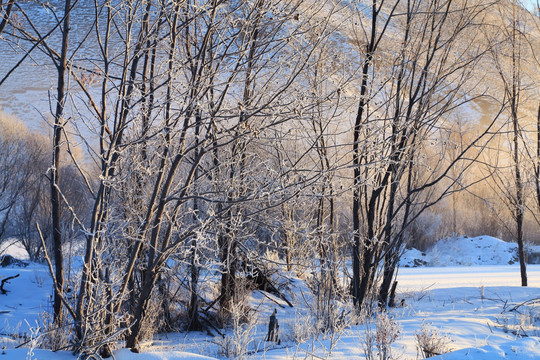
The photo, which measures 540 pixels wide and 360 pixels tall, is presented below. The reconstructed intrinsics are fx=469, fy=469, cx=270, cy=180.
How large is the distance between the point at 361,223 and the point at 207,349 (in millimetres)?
2730

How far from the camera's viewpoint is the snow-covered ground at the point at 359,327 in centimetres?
364

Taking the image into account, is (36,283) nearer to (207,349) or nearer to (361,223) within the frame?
(207,349)

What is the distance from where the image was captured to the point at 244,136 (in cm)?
371

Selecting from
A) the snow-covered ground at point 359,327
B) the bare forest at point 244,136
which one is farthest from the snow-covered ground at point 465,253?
the bare forest at point 244,136

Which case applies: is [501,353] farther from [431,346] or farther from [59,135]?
[59,135]

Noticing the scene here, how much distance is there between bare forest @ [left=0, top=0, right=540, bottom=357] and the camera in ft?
11.9

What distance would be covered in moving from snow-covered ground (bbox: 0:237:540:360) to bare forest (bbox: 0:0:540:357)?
0.34m

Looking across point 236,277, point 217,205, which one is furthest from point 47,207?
point 217,205

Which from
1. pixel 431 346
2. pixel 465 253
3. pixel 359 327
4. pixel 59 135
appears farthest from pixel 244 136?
pixel 465 253

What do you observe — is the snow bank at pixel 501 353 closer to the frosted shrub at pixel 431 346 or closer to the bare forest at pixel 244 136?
the frosted shrub at pixel 431 346

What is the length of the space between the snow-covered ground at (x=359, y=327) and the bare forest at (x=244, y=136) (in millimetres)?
344

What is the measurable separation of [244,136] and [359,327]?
2.93m

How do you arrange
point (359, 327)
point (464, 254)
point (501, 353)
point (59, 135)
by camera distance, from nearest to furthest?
point (501, 353) < point (59, 135) < point (359, 327) < point (464, 254)

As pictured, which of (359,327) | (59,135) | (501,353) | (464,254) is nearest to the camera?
(501,353)
